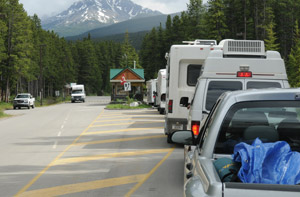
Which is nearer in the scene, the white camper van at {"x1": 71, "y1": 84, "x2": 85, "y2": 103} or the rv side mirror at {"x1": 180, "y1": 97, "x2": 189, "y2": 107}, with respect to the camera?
the rv side mirror at {"x1": 180, "y1": 97, "x2": 189, "y2": 107}

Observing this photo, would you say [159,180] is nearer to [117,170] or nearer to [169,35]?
[117,170]

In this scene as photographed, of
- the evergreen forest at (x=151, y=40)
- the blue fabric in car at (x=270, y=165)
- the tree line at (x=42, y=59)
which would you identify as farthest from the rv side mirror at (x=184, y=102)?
the evergreen forest at (x=151, y=40)

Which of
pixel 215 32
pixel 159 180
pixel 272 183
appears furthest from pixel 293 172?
pixel 215 32

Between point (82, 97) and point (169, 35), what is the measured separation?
156 ft

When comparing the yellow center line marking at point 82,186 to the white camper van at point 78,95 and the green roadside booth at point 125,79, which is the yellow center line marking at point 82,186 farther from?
the white camper van at point 78,95

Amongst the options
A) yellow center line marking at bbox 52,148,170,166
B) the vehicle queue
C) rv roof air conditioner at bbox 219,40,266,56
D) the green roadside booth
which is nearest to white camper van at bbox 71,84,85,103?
the green roadside booth

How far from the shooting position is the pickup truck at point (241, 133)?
267 cm

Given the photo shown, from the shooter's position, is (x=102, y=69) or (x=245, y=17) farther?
(x=102, y=69)

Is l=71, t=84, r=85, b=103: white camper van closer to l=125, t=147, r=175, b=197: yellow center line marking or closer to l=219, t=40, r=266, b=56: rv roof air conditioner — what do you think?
l=125, t=147, r=175, b=197: yellow center line marking

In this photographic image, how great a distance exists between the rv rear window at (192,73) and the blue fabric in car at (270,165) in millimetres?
11655

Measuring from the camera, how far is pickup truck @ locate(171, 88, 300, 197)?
8.77 feet

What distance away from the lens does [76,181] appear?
9.30 metres

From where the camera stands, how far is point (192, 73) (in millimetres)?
14844

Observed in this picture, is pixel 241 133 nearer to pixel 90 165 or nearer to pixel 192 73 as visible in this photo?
pixel 90 165
